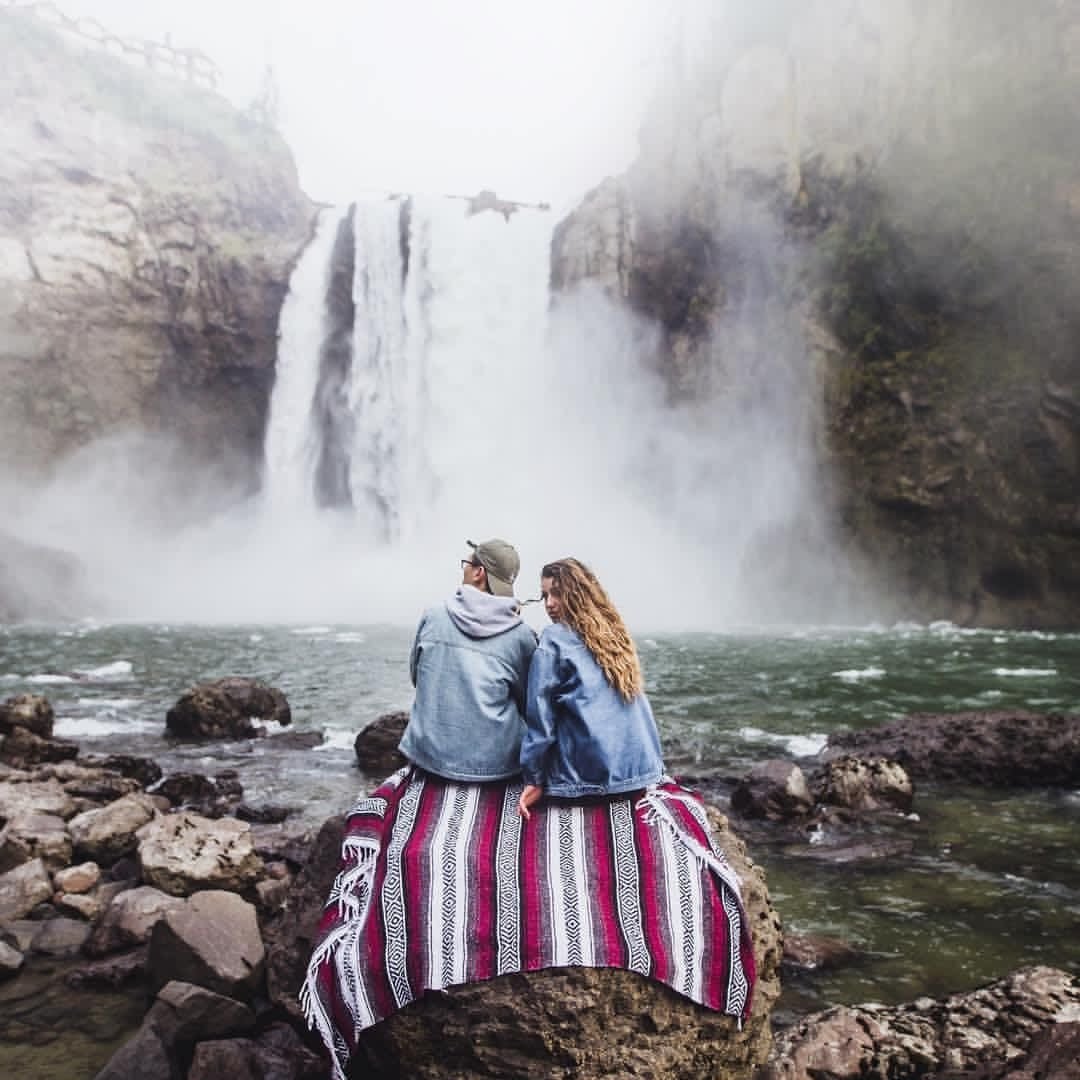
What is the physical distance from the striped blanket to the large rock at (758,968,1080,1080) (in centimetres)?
76

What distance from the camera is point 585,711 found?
10.9ft

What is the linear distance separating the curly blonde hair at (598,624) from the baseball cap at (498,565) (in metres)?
0.16

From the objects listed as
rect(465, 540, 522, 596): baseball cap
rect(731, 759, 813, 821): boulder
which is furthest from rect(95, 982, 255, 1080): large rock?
rect(731, 759, 813, 821): boulder

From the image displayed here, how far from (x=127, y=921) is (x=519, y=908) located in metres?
3.35

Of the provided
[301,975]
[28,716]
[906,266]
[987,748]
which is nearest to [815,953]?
[301,975]

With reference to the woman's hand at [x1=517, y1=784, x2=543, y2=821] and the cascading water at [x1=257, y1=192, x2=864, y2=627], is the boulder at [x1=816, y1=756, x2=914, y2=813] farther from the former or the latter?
the cascading water at [x1=257, y1=192, x2=864, y2=627]

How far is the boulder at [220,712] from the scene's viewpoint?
12.1 meters

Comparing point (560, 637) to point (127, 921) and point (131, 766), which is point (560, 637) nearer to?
point (127, 921)

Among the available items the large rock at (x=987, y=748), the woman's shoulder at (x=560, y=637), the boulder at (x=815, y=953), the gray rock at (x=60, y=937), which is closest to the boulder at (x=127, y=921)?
the gray rock at (x=60, y=937)

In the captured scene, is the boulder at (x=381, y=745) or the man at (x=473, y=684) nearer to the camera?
the man at (x=473, y=684)

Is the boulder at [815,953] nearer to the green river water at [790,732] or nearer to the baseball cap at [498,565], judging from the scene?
the green river water at [790,732]

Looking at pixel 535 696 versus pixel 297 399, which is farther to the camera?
pixel 297 399

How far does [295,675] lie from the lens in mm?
17625

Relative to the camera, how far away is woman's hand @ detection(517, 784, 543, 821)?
3305 millimetres
